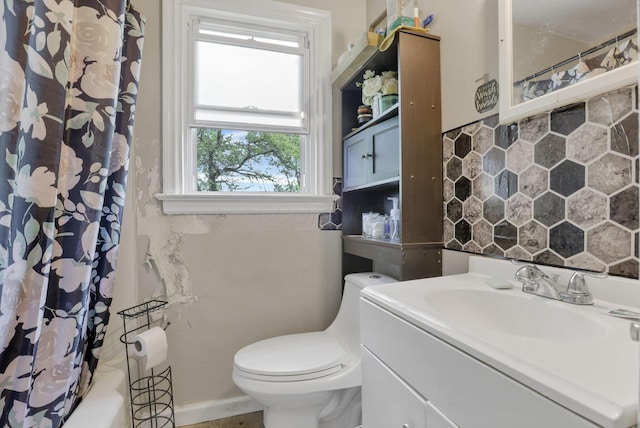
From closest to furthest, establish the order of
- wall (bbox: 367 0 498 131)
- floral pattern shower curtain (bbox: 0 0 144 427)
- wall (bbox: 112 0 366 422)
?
floral pattern shower curtain (bbox: 0 0 144 427)
wall (bbox: 367 0 498 131)
wall (bbox: 112 0 366 422)

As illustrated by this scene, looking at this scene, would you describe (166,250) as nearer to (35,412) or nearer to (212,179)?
(212,179)

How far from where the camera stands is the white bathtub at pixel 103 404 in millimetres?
956

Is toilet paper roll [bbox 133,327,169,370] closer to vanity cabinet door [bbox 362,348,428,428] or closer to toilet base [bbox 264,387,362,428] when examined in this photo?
toilet base [bbox 264,387,362,428]

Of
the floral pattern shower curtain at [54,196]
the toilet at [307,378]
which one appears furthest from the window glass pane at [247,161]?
the toilet at [307,378]

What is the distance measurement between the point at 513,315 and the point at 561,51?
709 millimetres

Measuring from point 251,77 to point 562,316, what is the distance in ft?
5.68

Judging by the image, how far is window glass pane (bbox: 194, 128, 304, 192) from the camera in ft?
5.60

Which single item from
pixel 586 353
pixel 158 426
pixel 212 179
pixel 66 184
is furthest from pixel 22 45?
pixel 158 426

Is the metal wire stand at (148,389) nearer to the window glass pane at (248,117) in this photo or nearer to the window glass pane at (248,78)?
the window glass pane at (248,117)

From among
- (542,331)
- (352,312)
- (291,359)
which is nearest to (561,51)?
(542,331)

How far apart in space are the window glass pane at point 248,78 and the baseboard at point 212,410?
5.14 ft

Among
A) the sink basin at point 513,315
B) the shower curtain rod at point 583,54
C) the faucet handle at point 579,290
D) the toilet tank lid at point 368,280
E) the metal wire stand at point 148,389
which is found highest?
the shower curtain rod at point 583,54

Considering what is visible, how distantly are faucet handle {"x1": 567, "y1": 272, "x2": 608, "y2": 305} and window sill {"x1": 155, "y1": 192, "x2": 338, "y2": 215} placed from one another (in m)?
1.16

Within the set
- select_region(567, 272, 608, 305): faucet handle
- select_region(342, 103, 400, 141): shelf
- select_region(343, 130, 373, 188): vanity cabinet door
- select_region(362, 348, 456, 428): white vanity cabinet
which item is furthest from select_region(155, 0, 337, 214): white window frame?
select_region(567, 272, 608, 305): faucet handle
